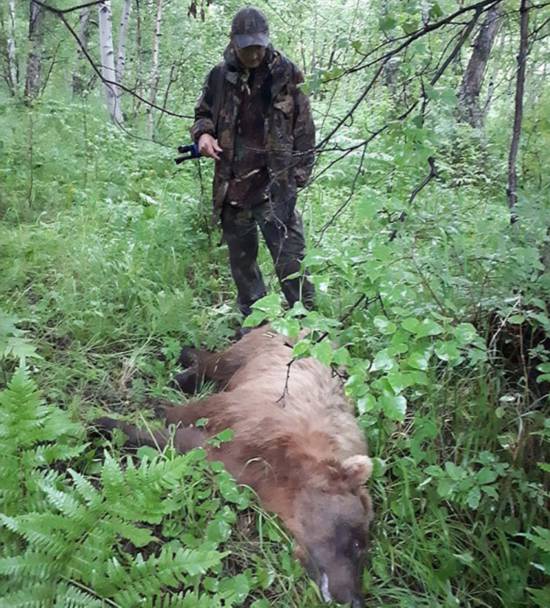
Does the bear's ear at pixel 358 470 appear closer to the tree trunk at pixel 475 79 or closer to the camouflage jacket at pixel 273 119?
the camouflage jacket at pixel 273 119

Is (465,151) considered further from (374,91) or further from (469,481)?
(469,481)

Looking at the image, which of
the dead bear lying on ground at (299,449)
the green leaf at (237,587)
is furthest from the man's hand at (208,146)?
the green leaf at (237,587)

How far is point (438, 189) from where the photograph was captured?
6.49 m

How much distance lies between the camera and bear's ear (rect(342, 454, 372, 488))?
3607 mm

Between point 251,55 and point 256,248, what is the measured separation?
5.60 ft

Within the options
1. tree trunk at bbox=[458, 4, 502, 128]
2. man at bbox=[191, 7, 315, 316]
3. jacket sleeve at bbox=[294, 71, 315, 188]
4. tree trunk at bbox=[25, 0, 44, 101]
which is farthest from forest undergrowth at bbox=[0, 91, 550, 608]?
tree trunk at bbox=[25, 0, 44, 101]

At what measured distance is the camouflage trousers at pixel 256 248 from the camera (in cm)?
535

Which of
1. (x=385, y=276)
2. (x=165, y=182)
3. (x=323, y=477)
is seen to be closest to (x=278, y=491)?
(x=323, y=477)

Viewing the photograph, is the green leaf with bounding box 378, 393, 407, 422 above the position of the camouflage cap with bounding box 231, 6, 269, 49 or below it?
below

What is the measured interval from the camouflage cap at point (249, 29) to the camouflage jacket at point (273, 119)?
0.20 metres

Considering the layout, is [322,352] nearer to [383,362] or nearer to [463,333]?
[383,362]

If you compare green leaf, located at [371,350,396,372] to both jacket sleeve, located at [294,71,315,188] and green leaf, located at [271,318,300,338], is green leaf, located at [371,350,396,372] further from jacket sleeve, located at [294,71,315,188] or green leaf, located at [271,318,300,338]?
jacket sleeve, located at [294,71,315,188]

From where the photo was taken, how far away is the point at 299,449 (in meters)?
3.86

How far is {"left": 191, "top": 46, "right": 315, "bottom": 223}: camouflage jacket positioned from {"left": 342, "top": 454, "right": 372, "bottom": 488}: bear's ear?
6.93ft
